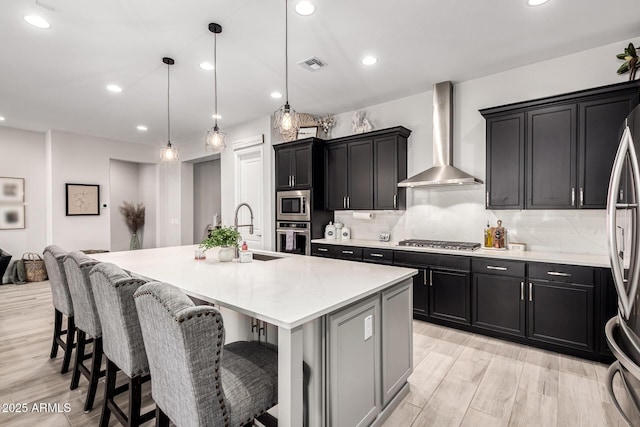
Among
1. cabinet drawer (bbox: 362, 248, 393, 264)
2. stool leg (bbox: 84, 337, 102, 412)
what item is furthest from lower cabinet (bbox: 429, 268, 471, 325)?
stool leg (bbox: 84, 337, 102, 412)

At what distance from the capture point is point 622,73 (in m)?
2.88

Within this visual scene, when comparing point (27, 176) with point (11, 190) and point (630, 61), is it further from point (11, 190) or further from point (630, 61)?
point (630, 61)

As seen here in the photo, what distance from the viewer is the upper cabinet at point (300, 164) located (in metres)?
4.70

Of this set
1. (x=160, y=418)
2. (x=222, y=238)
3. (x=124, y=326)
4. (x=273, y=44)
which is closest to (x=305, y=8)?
(x=273, y=44)

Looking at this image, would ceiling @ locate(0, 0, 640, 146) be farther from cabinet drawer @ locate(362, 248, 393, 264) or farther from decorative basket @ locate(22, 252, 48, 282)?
decorative basket @ locate(22, 252, 48, 282)

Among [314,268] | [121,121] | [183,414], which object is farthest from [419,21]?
[121,121]

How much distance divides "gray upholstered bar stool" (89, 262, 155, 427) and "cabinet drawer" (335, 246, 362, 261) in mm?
2861

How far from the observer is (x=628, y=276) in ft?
4.62

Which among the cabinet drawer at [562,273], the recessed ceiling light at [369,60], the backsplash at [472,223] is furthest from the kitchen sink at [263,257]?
the cabinet drawer at [562,273]

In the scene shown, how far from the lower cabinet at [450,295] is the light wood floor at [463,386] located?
0.68 ft

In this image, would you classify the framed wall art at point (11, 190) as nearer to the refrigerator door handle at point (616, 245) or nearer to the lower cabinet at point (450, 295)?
the lower cabinet at point (450, 295)

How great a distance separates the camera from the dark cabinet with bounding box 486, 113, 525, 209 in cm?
323

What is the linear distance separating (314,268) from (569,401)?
2.01m

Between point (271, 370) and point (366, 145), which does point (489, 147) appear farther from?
point (271, 370)
